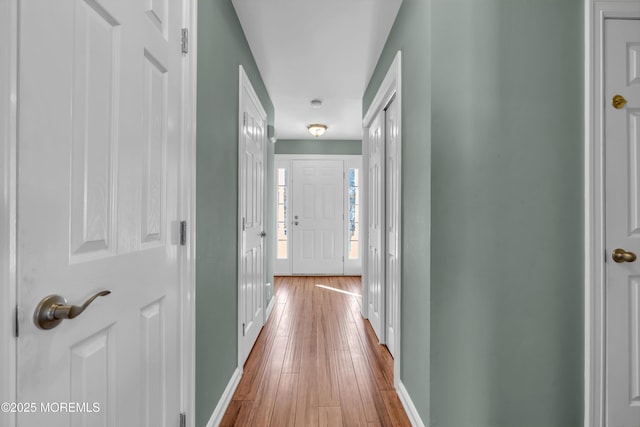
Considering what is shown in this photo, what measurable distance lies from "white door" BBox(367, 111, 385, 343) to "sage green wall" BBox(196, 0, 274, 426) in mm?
1287

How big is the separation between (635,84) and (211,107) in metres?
2.00

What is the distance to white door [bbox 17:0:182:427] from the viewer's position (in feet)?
2.19

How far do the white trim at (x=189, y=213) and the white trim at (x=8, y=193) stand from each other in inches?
28.3

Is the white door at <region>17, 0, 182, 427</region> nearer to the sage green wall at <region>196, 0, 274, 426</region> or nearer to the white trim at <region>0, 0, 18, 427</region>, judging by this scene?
the white trim at <region>0, 0, 18, 427</region>

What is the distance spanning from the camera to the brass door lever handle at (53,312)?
68cm

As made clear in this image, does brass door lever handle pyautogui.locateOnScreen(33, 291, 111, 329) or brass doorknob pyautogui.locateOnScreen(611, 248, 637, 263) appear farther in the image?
brass doorknob pyautogui.locateOnScreen(611, 248, 637, 263)

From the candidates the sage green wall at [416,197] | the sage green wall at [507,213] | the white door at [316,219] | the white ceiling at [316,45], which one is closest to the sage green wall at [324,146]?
the white door at [316,219]

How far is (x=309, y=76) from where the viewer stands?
329 centimetres

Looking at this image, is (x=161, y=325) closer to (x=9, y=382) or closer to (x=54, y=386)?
(x=54, y=386)

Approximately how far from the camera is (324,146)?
6.10 m

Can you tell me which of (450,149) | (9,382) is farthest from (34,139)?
(450,149)

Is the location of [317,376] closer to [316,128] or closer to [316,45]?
[316,45]

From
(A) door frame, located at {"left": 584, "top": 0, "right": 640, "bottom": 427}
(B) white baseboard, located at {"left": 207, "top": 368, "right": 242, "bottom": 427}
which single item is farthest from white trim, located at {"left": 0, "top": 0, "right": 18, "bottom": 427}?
(A) door frame, located at {"left": 584, "top": 0, "right": 640, "bottom": 427}

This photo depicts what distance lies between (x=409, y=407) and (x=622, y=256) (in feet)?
4.18
